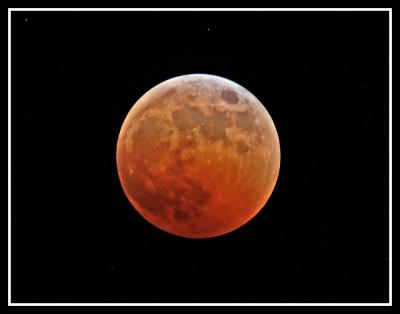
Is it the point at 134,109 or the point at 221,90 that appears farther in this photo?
the point at 134,109

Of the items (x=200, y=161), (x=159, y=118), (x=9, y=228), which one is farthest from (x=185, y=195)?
(x=9, y=228)

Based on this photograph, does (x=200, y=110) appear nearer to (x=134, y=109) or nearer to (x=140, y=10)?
(x=134, y=109)

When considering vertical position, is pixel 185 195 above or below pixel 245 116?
below

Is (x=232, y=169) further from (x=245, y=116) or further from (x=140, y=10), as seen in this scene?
(x=140, y=10)

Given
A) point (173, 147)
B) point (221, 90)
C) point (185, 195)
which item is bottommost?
point (185, 195)

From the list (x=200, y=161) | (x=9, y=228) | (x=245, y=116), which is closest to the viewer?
(x=200, y=161)

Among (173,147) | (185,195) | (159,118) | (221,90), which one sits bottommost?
(185,195)

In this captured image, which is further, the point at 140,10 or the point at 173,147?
the point at 140,10

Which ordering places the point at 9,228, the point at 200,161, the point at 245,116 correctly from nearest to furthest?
the point at 200,161 < the point at 245,116 < the point at 9,228

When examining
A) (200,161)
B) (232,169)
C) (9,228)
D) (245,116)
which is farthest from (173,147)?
(9,228)
